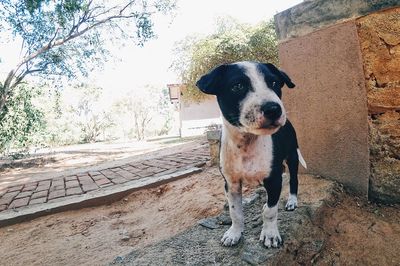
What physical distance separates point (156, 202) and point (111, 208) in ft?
2.21

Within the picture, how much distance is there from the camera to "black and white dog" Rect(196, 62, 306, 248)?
1581 millimetres

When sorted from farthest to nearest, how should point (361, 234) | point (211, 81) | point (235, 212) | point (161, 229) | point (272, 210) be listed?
point (161, 229), point (361, 234), point (235, 212), point (272, 210), point (211, 81)

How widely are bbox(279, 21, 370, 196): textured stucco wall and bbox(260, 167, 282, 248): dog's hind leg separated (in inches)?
47.6

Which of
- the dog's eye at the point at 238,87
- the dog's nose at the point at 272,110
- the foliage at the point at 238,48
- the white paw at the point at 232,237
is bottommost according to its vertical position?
the white paw at the point at 232,237

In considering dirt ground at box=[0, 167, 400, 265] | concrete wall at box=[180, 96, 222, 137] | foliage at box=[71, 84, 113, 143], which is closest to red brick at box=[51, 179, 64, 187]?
dirt ground at box=[0, 167, 400, 265]

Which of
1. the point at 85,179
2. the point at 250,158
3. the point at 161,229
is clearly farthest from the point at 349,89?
the point at 85,179

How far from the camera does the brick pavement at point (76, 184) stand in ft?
15.8

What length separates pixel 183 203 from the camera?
4031mm

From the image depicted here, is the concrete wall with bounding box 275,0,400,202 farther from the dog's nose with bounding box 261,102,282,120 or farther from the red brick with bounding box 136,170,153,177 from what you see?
the red brick with bounding box 136,170,153,177

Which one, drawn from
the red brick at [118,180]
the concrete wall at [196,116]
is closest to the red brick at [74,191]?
the red brick at [118,180]

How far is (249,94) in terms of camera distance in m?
1.66

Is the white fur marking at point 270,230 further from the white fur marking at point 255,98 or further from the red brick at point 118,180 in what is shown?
the red brick at point 118,180

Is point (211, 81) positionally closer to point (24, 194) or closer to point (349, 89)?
point (349, 89)

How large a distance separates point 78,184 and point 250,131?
4.82 m
